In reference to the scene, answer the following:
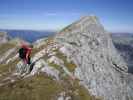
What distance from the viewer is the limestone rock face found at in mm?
89669

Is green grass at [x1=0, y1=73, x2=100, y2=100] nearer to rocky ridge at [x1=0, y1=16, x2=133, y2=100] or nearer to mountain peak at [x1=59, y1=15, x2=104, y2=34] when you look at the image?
rocky ridge at [x1=0, y1=16, x2=133, y2=100]

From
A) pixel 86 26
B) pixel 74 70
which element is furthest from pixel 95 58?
pixel 74 70

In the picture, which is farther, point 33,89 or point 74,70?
point 74,70

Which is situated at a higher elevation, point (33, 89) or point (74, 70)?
point (74, 70)

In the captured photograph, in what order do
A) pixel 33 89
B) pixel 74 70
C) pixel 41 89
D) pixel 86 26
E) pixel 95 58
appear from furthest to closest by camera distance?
pixel 86 26, pixel 95 58, pixel 74 70, pixel 41 89, pixel 33 89

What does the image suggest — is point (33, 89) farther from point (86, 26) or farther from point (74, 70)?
point (86, 26)

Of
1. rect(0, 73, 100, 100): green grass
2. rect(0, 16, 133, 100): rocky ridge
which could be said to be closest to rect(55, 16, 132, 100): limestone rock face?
rect(0, 16, 133, 100): rocky ridge

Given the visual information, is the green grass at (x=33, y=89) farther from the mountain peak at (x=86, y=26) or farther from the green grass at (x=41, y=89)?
the mountain peak at (x=86, y=26)

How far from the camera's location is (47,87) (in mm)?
61812

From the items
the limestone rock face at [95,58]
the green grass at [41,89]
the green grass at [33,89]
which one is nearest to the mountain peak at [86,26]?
the limestone rock face at [95,58]

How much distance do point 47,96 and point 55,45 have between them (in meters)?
32.6

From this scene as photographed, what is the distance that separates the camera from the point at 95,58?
341 ft

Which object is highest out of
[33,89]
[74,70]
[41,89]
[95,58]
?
[95,58]

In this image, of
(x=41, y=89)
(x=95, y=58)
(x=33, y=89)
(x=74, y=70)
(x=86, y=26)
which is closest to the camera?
(x=33, y=89)
